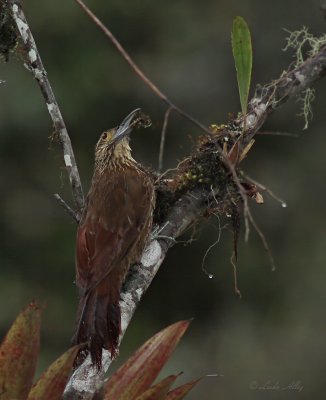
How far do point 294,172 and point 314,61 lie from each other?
4691mm

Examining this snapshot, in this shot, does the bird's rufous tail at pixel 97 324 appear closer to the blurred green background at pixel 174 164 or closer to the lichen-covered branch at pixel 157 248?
the lichen-covered branch at pixel 157 248

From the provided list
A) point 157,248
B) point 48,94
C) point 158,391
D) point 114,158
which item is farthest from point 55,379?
point 114,158

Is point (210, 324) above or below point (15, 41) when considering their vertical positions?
below

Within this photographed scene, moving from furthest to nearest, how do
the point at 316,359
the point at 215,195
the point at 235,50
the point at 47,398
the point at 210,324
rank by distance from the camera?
the point at 210,324, the point at 316,359, the point at 215,195, the point at 235,50, the point at 47,398

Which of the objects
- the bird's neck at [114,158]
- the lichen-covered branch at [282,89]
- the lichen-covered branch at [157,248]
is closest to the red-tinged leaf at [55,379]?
the lichen-covered branch at [157,248]

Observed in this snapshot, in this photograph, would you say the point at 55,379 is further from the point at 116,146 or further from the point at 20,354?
the point at 116,146

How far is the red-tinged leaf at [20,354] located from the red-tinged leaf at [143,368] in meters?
0.27

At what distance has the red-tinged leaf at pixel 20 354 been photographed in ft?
9.11

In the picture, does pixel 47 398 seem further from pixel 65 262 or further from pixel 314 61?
pixel 65 262

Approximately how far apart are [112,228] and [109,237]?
60mm

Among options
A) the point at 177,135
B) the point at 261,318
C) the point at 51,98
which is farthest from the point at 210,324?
the point at 51,98

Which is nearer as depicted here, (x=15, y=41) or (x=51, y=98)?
(x=51, y=98)

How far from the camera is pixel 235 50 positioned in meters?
3.63

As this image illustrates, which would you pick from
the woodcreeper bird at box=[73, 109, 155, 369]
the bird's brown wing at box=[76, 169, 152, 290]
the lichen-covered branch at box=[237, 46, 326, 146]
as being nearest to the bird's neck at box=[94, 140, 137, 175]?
the woodcreeper bird at box=[73, 109, 155, 369]
